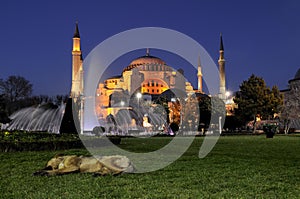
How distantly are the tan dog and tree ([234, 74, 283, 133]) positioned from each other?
118 feet

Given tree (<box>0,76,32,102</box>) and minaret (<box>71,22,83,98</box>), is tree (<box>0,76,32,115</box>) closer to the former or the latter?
tree (<box>0,76,32,102</box>)

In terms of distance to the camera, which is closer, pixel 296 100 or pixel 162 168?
pixel 162 168

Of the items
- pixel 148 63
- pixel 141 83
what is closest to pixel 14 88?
pixel 141 83

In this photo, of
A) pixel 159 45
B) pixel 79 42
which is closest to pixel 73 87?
pixel 79 42

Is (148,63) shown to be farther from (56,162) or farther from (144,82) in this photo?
(56,162)

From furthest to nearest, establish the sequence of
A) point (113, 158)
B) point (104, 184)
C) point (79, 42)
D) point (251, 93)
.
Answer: point (79, 42) → point (251, 93) → point (113, 158) → point (104, 184)

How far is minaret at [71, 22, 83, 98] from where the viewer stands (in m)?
63.2

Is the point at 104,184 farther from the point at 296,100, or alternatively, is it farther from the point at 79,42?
the point at 79,42

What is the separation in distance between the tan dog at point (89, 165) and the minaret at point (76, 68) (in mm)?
54191

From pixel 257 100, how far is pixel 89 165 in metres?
36.6

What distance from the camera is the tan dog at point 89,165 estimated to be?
7.16 meters

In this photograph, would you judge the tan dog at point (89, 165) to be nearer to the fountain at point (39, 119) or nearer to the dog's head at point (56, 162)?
the dog's head at point (56, 162)

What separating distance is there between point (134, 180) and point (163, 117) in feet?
137

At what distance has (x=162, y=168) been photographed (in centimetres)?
828
